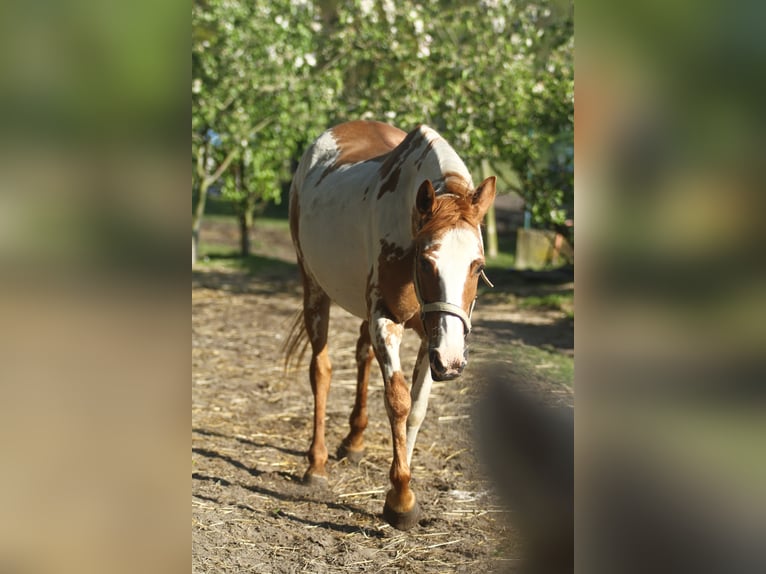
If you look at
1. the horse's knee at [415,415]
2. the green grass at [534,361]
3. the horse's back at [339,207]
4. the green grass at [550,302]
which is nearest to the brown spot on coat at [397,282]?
the horse's back at [339,207]

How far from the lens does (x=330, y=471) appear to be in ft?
13.9

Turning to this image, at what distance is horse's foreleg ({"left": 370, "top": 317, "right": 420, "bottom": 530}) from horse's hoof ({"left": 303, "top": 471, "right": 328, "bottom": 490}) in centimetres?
66

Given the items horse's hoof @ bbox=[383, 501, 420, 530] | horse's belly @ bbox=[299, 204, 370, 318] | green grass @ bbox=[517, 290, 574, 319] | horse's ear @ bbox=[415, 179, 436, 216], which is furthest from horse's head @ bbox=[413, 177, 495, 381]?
green grass @ bbox=[517, 290, 574, 319]

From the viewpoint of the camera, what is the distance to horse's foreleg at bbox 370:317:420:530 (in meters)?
3.39

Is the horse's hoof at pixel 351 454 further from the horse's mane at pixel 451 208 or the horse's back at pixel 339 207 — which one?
the horse's mane at pixel 451 208

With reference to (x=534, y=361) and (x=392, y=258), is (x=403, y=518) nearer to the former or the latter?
(x=392, y=258)

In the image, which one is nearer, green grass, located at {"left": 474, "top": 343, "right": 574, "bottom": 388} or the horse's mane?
Answer: the horse's mane

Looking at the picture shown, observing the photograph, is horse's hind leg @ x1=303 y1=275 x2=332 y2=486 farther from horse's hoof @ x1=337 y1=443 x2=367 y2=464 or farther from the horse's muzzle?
the horse's muzzle

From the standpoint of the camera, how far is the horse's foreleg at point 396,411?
3.39m

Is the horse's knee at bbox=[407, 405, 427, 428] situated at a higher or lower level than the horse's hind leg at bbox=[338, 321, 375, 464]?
higher
